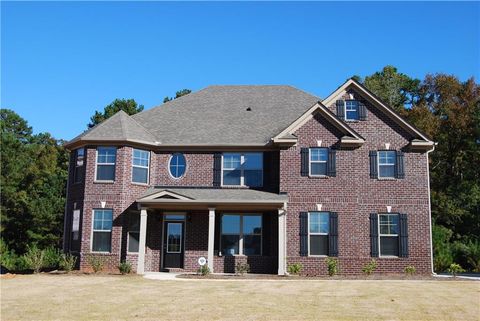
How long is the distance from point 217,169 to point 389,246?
27.5 ft

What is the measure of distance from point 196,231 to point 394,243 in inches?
343

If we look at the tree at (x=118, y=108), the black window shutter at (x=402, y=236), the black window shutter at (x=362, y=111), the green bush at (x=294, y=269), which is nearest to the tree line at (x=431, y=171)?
the tree at (x=118, y=108)

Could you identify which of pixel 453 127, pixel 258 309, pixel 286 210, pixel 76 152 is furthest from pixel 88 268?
pixel 453 127

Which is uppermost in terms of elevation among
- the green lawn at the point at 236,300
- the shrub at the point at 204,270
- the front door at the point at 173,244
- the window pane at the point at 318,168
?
the window pane at the point at 318,168

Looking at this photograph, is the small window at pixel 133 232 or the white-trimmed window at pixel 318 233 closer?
the white-trimmed window at pixel 318 233

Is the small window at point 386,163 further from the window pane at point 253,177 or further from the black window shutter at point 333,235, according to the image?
the window pane at point 253,177

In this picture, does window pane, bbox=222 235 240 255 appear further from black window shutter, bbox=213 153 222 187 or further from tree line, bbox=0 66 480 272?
tree line, bbox=0 66 480 272

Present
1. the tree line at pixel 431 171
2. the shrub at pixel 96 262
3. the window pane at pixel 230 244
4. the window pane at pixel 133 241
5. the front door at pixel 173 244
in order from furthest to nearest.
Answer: the tree line at pixel 431 171 < the front door at pixel 173 244 < the window pane at pixel 230 244 < the window pane at pixel 133 241 < the shrub at pixel 96 262

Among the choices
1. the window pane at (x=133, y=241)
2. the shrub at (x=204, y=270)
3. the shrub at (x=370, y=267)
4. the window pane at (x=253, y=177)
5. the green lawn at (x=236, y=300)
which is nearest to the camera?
the green lawn at (x=236, y=300)

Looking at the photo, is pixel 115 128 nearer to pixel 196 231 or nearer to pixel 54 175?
pixel 196 231

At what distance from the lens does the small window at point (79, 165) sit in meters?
24.1

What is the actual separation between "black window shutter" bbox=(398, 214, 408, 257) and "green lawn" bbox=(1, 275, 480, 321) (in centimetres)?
387

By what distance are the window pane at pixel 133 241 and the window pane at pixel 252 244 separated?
15.7 ft

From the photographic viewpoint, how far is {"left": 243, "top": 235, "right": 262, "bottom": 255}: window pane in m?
23.2
